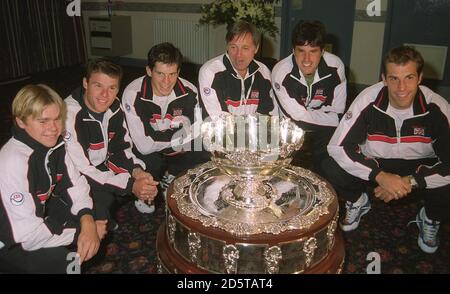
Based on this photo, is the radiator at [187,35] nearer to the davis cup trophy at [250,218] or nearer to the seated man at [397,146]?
the seated man at [397,146]

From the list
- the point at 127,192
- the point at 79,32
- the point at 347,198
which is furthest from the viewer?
the point at 79,32

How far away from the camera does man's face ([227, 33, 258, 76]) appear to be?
239 cm

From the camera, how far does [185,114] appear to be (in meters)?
2.45

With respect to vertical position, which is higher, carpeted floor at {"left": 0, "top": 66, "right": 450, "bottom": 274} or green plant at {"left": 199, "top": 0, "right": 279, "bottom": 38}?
green plant at {"left": 199, "top": 0, "right": 279, "bottom": 38}

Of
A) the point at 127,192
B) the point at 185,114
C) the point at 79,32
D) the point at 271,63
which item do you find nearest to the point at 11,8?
the point at 79,32

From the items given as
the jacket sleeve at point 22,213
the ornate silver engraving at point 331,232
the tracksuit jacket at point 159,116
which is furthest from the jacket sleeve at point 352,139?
the jacket sleeve at point 22,213

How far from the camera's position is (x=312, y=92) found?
257 centimetres

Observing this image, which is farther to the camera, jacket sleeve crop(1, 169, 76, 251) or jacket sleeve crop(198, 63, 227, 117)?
jacket sleeve crop(198, 63, 227, 117)

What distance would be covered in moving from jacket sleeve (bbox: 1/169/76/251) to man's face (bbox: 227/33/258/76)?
1421 millimetres

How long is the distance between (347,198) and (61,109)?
1.45 meters

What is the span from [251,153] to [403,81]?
0.91m

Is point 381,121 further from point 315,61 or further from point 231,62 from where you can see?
point 231,62

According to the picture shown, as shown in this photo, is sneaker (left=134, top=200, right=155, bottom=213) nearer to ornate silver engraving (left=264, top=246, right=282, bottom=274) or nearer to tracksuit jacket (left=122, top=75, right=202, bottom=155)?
tracksuit jacket (left=122, top=75, right=202, bottom=155)

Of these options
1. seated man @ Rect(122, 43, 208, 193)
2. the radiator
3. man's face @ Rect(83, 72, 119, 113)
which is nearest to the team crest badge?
seated man @ Rect(122, 43, 208, 193)
